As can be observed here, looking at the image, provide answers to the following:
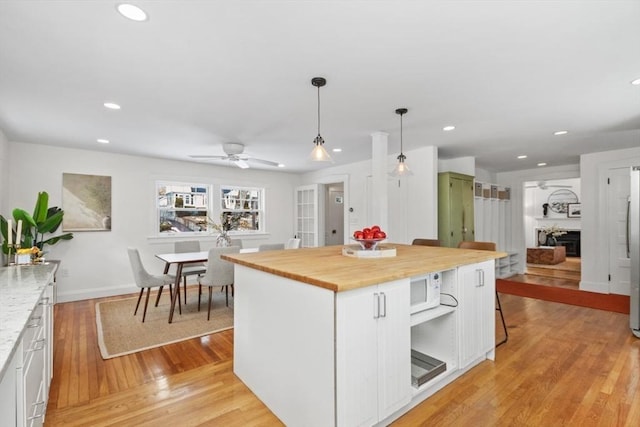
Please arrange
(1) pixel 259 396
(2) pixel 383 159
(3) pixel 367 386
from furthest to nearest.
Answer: (2) pixel 383 159
(1) pixel 259 396
(3) pixel 367 386

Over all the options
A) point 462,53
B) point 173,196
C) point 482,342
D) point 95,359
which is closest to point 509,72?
point 462,53

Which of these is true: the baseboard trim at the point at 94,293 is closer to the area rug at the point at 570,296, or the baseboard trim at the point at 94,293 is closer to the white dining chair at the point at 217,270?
the white dining chair at the point at 217,270

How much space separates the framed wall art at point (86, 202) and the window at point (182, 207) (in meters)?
0.77

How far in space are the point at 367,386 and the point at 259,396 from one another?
90cm

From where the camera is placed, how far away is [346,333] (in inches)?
59.4

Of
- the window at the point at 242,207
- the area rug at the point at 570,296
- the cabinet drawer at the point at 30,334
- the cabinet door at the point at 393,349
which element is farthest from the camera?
the window at the point at 242,207

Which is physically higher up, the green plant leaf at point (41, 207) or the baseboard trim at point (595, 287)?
the green plant leaf at point (41, 207)

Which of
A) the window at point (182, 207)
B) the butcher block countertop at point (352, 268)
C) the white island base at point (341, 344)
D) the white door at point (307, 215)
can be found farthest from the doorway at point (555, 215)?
the window at point (182, 207)

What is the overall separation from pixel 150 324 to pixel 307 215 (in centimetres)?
401

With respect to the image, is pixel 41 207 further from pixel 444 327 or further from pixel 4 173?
pixel 444 327

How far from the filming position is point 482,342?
249 cm

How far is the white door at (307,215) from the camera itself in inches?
262

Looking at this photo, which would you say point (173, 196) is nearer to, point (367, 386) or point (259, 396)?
point (259, 396)

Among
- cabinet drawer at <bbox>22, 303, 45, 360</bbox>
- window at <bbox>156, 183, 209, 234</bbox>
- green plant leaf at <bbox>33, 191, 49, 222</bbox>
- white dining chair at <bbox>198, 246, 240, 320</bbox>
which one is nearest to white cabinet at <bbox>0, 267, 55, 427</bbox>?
cabinet drawer at <bbox>22, 303, 45, 360</bbox>
